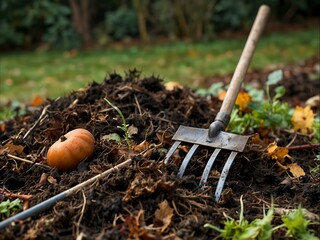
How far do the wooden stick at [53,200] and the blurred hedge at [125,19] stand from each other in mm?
8980

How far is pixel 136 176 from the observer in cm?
219

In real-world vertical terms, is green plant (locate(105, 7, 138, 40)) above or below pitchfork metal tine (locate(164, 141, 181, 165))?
below

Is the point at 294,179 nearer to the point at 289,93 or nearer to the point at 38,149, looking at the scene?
the point at 38,149

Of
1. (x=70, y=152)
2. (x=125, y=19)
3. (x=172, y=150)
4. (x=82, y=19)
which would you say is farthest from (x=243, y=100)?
(x=82, y=19)

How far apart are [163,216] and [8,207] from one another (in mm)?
662

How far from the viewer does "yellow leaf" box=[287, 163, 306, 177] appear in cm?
269

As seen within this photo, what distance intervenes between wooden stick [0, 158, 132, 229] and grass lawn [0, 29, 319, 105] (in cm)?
459

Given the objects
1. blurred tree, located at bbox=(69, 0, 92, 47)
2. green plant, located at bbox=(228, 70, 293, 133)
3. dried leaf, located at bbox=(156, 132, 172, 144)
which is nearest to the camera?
dried leaf, located at bbox=(156, 132, 172, 144)

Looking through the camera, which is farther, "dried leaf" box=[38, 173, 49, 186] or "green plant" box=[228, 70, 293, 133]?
"green plant" box=[228, 70, 293, 133]

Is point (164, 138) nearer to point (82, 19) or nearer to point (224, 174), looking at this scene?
point (224, 174)

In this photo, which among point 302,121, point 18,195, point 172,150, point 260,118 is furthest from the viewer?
point 302,121

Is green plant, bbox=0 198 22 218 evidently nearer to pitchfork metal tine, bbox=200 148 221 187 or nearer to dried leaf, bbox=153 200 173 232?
dried leaf, bbox=153 200 173 232

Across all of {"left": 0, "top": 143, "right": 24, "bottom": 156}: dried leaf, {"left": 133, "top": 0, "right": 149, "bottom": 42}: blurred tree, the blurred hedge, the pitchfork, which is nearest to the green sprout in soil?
the pitchfork

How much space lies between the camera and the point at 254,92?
4242 mm
